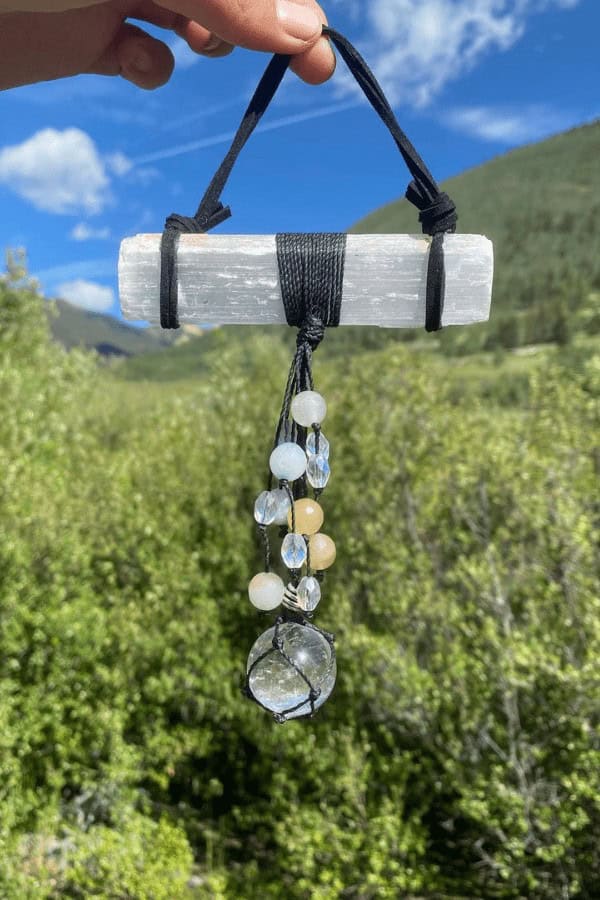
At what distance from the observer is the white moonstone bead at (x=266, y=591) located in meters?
1.62

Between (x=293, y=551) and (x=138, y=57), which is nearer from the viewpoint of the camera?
(x=293, y=551)

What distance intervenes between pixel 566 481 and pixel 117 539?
8.30 m

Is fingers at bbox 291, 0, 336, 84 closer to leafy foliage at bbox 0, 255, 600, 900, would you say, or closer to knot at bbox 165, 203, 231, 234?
knot at bbox 165, 203, 231, 234

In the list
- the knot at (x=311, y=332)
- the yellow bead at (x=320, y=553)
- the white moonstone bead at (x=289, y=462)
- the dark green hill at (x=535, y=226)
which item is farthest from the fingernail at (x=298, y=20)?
the dark green hill at (x=535, y=226)

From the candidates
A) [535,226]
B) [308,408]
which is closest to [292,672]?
[308,408]

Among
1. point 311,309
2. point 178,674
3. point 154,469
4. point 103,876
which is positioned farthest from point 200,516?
point 311,309

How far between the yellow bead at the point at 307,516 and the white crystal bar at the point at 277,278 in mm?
442

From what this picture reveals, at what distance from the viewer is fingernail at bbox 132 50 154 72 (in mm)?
2041

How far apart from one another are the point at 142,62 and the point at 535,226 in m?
153

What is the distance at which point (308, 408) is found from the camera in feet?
5.18

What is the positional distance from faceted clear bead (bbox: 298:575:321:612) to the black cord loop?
54 cm

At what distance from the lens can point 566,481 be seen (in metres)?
10.2

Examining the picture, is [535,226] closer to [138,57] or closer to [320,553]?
[138,57]

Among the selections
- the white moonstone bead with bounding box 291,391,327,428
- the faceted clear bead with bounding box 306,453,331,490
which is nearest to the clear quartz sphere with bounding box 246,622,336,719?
the faceted clear bead with bounding box 306,453,331,490
